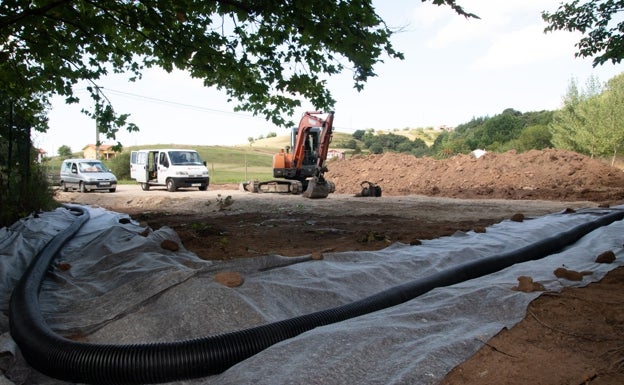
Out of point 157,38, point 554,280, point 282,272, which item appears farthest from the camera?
point 157,38

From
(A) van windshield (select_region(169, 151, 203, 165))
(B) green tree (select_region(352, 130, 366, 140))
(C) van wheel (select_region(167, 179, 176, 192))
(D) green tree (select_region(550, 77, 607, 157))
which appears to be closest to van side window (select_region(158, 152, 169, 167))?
(A) van windshield (select_region(169, 151, 203, 165))

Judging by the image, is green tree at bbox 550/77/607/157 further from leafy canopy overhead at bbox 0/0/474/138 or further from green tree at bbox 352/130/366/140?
green tree at bbox 352/130/366/140

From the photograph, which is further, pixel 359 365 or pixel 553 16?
pixel 553 16

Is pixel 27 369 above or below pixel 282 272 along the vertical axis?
below

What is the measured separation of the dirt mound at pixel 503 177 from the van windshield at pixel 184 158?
717cm

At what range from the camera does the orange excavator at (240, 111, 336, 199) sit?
16062 millimetres

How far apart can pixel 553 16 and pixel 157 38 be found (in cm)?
707

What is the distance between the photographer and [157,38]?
5.62m

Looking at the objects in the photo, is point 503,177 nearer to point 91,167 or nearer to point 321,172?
point 321,172

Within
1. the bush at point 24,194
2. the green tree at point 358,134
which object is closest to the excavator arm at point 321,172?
the bush at point 24,194

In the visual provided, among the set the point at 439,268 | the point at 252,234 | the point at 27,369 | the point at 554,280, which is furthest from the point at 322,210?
the point at 27,369

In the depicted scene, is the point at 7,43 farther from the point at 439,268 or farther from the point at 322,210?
the point at 322,210

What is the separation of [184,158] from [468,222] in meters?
15.1

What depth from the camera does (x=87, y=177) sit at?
69.4 feet
